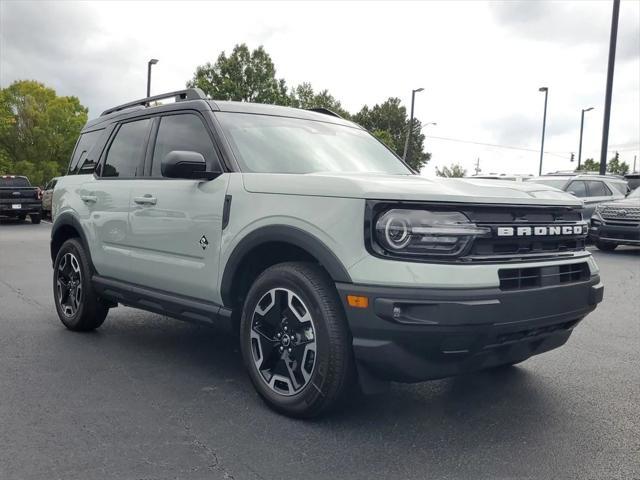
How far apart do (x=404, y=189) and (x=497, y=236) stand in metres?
0.52

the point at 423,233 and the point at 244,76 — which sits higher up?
the point at 244,76

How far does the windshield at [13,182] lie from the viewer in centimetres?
2427

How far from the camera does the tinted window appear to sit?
223 inches

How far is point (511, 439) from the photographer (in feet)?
10.6

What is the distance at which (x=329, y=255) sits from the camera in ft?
10.4

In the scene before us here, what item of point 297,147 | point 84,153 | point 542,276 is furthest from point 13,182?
point 542,276

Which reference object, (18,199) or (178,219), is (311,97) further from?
(178,219)

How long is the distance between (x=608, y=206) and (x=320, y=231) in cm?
1202

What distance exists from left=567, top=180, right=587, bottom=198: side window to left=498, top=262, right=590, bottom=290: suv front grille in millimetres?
12879

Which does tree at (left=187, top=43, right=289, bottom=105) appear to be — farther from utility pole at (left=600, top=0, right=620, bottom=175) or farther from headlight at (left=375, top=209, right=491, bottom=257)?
headlight at (left=375, top=209, right=491, bottom=257)

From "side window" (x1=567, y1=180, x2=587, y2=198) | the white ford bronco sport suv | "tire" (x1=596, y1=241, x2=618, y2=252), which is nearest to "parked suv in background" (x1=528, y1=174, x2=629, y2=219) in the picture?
"side window" (x1=567, y1=180, x2=587, y2=198)

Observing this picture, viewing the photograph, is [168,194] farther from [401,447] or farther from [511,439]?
[511,439]

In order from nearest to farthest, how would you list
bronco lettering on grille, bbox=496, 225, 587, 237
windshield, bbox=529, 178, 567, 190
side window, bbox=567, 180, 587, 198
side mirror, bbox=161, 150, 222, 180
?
1. bronco lettering on grille, bbox=496, 225, 587, 237
2. side mirror, bbox=161, 150, 222, 180
3. windshield, bbox=529, 178, 567, 190
4. side window, bbox=567, 180, 587, 198

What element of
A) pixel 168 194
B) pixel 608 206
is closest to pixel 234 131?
pixel 168 194
